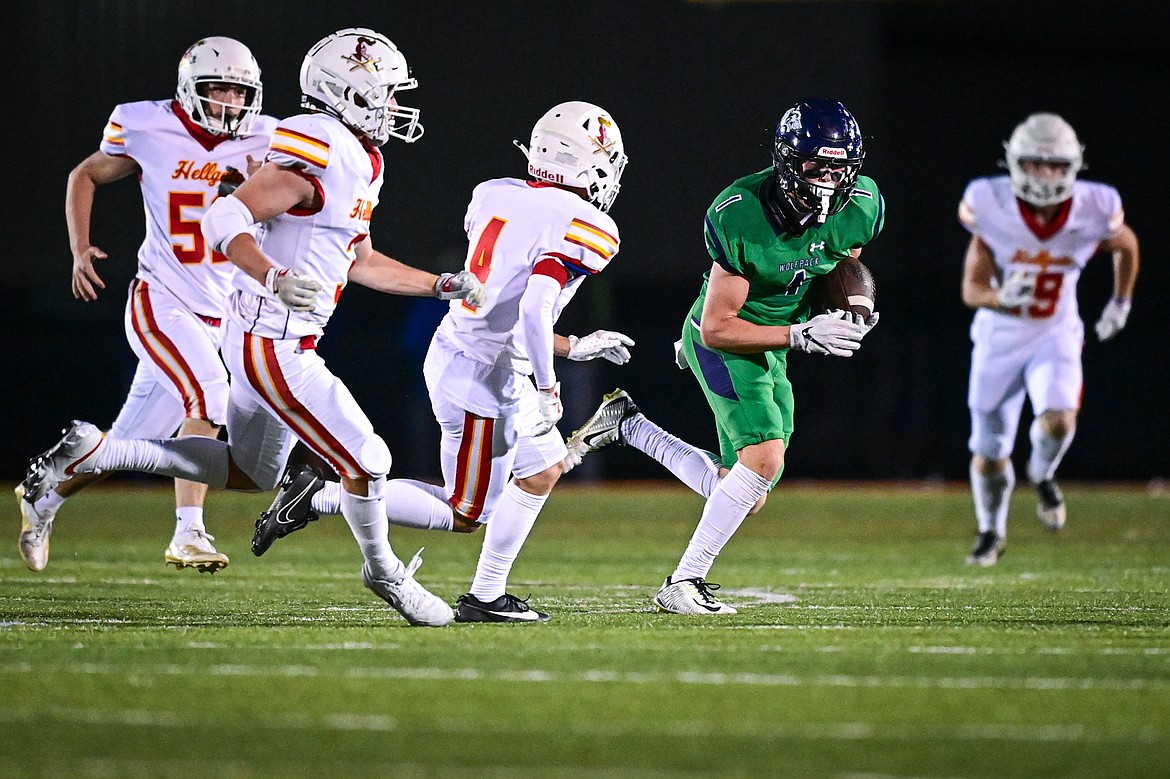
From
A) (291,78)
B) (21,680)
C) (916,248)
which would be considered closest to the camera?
(21,680)

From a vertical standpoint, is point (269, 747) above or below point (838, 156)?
below

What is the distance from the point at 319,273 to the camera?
4547 millimetres

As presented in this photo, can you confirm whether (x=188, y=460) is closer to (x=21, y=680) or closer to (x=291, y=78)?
(x=21, y=680)

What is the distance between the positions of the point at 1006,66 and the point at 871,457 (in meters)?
5.05

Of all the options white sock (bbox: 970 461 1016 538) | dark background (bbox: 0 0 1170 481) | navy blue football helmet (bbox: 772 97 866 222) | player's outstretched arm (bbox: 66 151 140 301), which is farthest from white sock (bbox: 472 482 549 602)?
dark background (bbox: 0 0 1170 481)

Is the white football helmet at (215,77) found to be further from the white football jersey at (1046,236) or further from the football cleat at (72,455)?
the white football jersey at (1046,236)

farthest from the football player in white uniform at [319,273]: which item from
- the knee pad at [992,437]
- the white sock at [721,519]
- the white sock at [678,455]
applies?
the knee pad at [992,437]

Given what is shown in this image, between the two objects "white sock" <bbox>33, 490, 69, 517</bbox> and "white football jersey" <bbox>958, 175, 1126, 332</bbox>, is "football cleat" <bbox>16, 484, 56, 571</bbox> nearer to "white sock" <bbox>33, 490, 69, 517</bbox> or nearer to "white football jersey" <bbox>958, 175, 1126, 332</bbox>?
"white sock" <bbox>33, 490, 69, 517</bbox>

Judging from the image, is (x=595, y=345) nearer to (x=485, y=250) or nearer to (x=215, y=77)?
(x=485, y=250)

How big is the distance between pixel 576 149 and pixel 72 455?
181cm

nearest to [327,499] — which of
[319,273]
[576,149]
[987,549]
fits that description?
[319,273]

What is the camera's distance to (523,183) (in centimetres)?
506

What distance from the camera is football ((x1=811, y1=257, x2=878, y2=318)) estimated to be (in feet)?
17.5

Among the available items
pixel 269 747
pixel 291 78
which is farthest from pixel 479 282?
pixel 291 78
